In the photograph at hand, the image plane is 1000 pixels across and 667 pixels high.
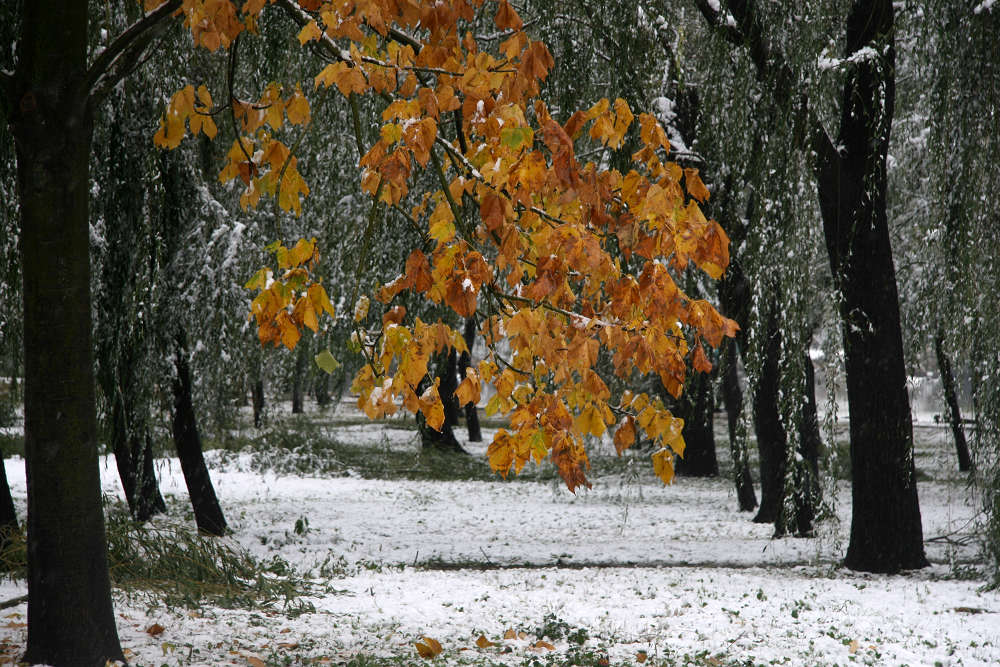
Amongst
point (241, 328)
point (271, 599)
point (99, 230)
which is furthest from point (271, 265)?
point (271, 599)

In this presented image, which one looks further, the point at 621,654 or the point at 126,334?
the point at 126,334

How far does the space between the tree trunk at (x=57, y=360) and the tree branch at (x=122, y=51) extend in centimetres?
13

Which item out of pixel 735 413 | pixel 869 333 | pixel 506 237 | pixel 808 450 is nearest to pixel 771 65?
pixel 869 333

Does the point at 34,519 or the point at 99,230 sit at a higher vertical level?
the point at 99,230

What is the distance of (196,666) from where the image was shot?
4.10 metres

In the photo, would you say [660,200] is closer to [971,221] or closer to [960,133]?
[960,133]

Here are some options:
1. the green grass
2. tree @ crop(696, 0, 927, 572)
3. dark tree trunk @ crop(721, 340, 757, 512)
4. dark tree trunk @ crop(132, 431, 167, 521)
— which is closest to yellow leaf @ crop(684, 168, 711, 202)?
tree @ crop(696, 0, 927, 572)

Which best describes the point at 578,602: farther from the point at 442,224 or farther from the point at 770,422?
the point at 770,422

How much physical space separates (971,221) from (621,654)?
12.3 ft

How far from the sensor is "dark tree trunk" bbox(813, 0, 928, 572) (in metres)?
6.65

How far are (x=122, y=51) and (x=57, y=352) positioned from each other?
148 centimetres

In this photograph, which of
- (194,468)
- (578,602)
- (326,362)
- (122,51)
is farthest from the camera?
(194,468)

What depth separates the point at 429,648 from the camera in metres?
4.68

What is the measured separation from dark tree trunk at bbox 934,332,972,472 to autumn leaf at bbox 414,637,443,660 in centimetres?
425
